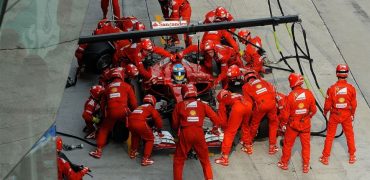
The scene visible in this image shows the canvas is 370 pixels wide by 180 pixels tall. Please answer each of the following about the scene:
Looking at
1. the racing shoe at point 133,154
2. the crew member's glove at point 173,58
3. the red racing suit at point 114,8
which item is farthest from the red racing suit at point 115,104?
the red racing suit at point 114,8

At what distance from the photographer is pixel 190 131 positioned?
1193cm

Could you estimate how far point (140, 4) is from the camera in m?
19.1

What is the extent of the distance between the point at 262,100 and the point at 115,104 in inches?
104

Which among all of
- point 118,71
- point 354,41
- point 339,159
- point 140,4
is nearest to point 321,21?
point 354,41

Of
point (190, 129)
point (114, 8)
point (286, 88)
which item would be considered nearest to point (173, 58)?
point (190, 129)

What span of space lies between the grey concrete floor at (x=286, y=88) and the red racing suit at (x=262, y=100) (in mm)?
787

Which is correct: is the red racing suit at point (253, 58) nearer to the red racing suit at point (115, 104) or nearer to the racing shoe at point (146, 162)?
the red racing suit at point (115, 104)

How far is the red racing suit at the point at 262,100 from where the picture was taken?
13.0 m

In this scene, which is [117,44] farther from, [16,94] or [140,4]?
[16,94]

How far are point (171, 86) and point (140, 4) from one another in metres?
5.81

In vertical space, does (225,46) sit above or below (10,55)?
below

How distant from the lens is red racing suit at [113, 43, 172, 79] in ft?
46.6

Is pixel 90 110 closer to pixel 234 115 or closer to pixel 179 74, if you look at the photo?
pixel 179 74

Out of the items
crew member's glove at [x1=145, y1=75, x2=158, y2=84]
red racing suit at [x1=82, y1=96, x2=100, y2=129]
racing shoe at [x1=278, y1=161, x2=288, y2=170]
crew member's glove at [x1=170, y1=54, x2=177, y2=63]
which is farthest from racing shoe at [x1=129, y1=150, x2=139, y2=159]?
racing shoe at [x1=278, y1=161, x2=288, y2=170]
